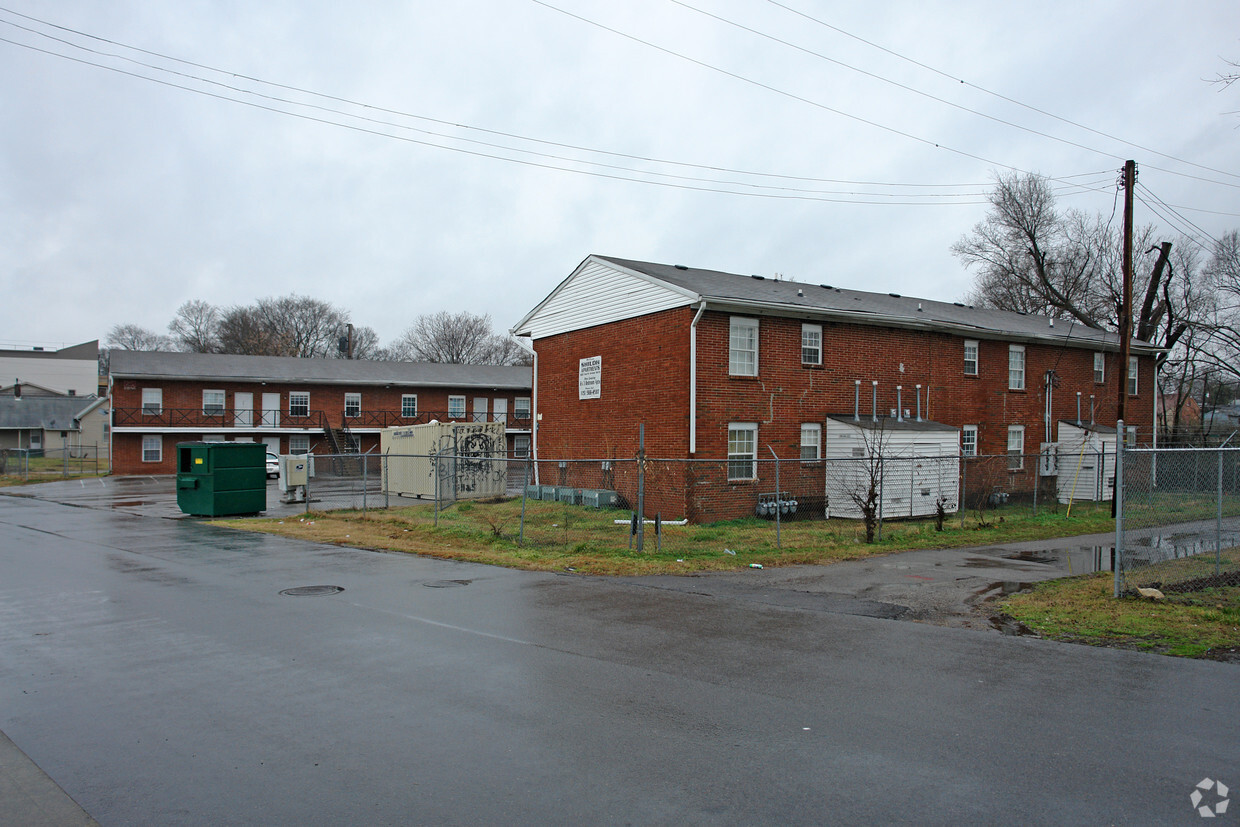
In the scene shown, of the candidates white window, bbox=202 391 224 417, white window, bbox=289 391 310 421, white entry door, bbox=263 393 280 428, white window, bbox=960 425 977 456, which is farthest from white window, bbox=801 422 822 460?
white window, bbox=202 391 224 417

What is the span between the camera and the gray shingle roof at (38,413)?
209ft

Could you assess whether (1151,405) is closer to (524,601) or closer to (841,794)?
(524,601)

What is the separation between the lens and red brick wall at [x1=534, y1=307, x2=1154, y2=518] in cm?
2045

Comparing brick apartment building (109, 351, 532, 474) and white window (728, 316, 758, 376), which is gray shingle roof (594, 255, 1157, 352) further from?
brick apartment building (109, 351, 532, 474)

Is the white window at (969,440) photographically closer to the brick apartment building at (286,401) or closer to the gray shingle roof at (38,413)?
the brick apartment building at (286,401)

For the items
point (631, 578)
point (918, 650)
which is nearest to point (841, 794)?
point (918, 650)

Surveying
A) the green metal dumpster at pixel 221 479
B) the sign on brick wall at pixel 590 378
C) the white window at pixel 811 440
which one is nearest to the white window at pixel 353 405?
the green metal dumpster at pixel 221 479

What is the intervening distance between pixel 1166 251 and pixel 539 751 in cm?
3272

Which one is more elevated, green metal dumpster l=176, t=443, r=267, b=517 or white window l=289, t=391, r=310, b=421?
white window l=289, t=391, r=310, b=421

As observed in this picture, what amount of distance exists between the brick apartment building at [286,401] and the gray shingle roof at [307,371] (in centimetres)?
6

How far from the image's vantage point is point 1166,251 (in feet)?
94.8

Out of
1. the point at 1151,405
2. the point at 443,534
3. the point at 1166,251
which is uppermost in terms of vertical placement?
the point at 1166,251

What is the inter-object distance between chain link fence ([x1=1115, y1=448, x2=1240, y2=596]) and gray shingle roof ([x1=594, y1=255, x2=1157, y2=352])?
6777 millimetres

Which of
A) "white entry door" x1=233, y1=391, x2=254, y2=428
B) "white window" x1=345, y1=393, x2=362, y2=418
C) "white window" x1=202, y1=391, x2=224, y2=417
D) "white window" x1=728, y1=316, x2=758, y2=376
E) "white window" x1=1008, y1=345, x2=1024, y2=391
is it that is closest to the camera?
A: "white window" x1=728, y1=316, x2=758, y2=376
